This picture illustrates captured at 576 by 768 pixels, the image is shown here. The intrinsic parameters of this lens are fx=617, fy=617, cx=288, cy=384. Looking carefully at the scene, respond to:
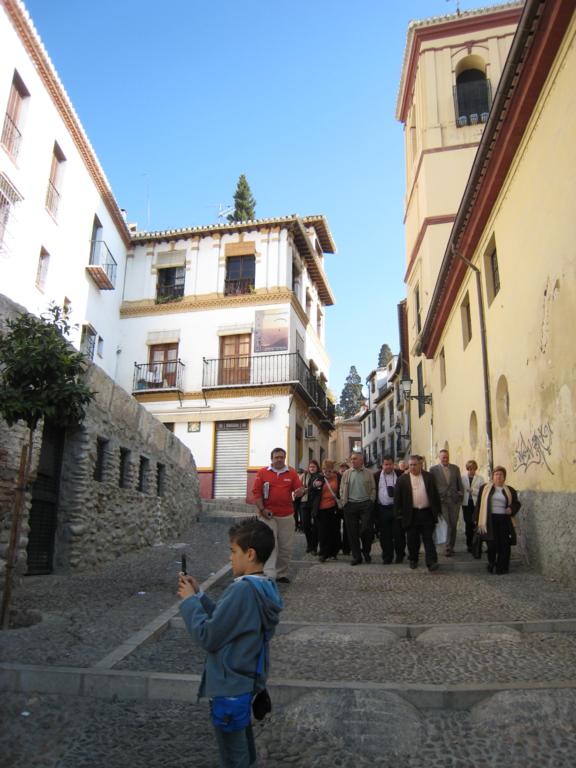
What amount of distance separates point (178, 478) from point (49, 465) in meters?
6.08

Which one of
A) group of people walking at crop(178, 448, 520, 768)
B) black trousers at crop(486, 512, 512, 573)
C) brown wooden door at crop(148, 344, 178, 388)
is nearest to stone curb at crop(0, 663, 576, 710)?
group of people walking at crop(178, 448, 520, 768)

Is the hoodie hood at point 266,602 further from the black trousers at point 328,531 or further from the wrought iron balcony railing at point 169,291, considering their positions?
the wrought iron balcony railing at point 169,291

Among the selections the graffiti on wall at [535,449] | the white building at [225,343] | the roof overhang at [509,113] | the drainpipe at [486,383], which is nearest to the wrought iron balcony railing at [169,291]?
the white building at [225,343]

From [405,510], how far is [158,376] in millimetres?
18533

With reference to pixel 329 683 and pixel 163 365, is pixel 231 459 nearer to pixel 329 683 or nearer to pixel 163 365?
pixel 163 365

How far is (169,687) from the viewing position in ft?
13.4

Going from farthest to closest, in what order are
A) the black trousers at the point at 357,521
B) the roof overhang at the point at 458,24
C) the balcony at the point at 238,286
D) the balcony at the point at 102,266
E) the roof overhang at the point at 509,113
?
1. the balcony at the point at 238,286
2. the balcony at the point at 102,266
3. the roof overhang at the point at 458,24
4. the black trousers at the point at 357,521
5. the roof overhang at the point at 509,113

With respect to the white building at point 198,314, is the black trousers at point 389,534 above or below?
below

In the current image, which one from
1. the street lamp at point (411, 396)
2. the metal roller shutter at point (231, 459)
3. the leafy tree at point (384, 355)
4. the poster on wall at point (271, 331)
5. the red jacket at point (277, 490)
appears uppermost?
the leafy tree at point (384, 355)

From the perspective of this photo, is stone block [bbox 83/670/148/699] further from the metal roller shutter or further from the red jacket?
the metal roller shutter

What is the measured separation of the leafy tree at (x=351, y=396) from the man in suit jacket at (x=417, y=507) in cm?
6251

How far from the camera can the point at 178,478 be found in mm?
14281

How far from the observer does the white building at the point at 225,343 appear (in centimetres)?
2411

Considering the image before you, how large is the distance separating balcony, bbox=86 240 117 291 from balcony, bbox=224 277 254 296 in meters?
4.66
